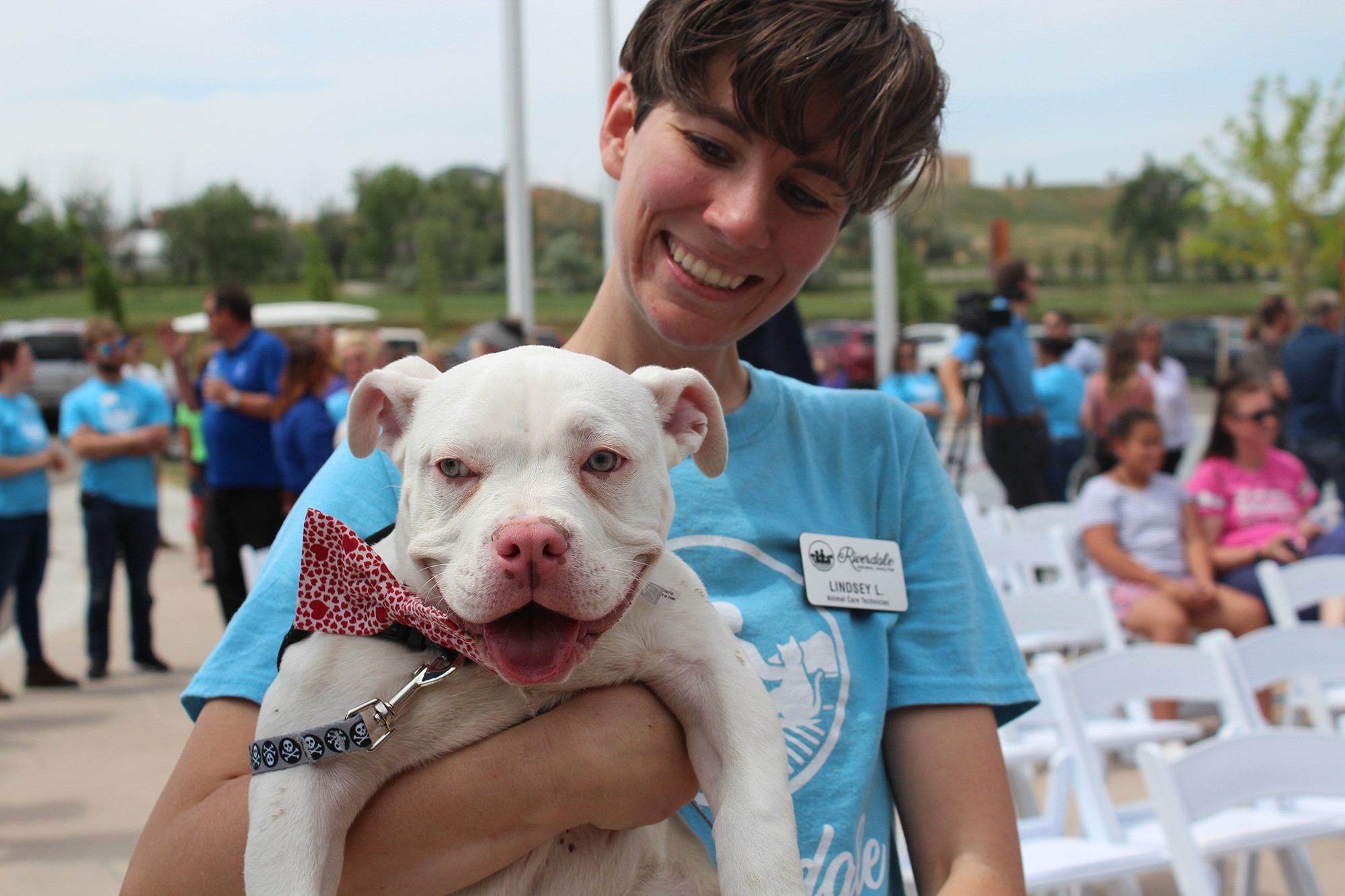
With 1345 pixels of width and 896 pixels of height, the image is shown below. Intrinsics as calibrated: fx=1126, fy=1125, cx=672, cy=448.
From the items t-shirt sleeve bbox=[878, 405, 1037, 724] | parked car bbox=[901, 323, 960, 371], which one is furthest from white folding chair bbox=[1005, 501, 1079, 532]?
parked car bbox=[901, 323, 960, 371]

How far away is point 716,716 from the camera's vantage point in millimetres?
1221

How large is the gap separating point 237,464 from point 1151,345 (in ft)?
22.9

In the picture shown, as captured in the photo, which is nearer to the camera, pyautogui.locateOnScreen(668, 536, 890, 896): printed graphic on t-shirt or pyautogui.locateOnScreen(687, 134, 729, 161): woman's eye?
pyautogui.locateOnScreen(668, 536, 890, 896): printed graphic on t-shirt

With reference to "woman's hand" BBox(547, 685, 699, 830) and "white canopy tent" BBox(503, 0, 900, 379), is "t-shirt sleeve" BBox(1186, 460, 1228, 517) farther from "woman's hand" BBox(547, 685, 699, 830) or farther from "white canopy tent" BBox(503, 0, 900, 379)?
"woman's hand" BBox(547, 685, 699, 830)

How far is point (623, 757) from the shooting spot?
1.18 m

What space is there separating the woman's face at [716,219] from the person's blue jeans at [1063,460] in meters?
7.42

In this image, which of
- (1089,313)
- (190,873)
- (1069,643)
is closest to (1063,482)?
(1069,643)

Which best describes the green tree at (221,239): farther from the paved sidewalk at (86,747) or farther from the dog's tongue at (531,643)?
the dog's tongue at (531,643)

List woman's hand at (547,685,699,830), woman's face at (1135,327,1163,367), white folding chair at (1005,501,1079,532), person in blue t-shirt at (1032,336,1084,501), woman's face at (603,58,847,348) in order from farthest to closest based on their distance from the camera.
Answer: woman's face at (1135,327,1163,367) → person in blue t-shirt at (1032,336,1084,501) → white folding chair at (1005,501,1079,532) → woman's face at (603,58,847,348) → woman's hand at (547,685,699,830)

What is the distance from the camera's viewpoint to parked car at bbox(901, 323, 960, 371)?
22.5 meters

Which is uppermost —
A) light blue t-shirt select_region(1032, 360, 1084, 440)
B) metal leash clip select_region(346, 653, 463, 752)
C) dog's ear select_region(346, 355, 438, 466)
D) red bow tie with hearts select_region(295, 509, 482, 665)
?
dog's ear select_region(346, 355, 438, 466)

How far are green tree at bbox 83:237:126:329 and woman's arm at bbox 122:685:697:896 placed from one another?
2725 centimetres

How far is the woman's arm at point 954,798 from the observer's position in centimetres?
135

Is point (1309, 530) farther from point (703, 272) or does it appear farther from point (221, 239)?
point (221, 239)
